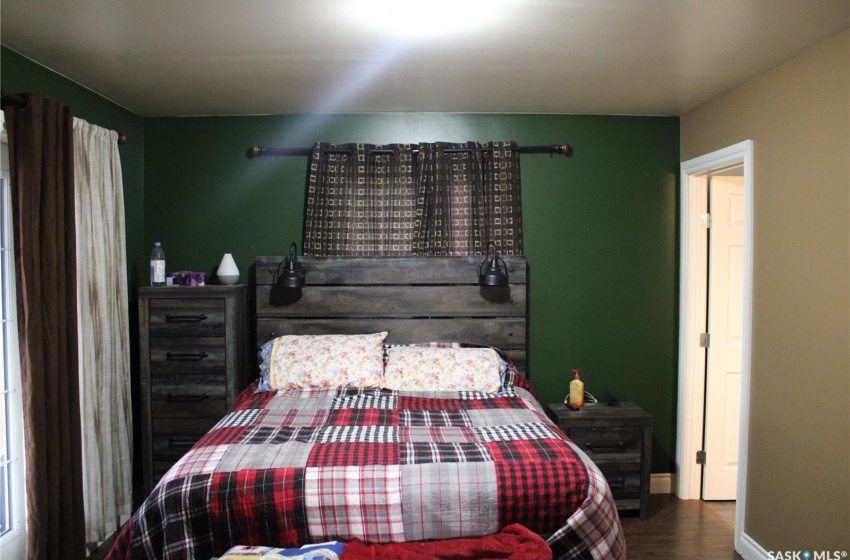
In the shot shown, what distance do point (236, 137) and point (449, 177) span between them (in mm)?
1386

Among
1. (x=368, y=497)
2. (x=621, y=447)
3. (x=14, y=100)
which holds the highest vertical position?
(x=14, y=100)

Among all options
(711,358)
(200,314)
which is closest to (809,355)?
(711,358)

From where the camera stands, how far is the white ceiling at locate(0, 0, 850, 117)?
7.01 feet

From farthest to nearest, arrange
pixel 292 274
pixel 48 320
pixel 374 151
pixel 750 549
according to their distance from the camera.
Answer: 1. pixel 374 151
2. pixel 292 274
3. pixel 750 549
4. pixel 48 320

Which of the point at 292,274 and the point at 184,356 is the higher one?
the point at 292,274

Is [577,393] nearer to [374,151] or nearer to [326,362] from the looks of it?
[326,362]

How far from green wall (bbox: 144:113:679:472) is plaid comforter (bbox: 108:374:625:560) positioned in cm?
158

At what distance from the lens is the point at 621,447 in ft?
11.2

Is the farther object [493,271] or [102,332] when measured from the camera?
[493,271]

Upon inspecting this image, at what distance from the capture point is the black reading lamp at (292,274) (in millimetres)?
3465

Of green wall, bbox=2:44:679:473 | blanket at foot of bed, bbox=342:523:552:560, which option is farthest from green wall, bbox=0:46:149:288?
Answer: blanket at foot of bed, bbox=342:523:552:560

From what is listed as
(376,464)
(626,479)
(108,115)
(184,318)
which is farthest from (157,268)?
(626,479)

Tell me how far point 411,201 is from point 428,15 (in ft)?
5.33

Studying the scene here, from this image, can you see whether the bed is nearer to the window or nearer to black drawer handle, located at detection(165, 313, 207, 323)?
black drawer handle, located at detection(165, 313, 207, 323)
